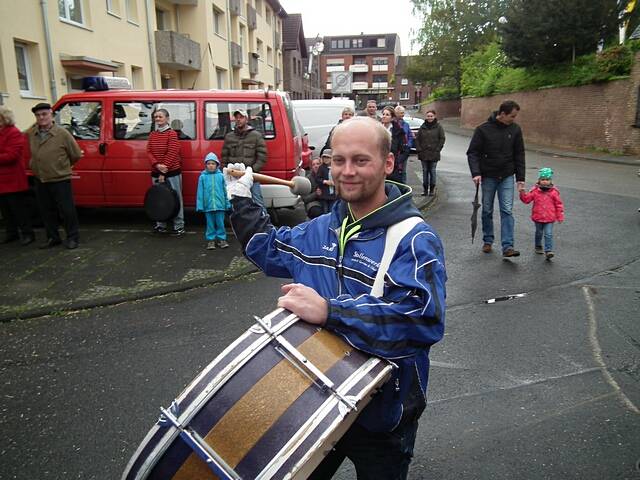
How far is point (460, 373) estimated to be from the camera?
3.94m

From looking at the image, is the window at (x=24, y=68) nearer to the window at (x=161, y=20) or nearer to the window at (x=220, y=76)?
Result: the window at (x=161, y=20)

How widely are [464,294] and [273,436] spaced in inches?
179

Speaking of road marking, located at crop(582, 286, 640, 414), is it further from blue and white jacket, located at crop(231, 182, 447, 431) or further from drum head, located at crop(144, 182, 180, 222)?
drum head, located at crop(144, 182, 180, 222)

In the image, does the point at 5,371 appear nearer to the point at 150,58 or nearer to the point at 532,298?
the point at 532,298

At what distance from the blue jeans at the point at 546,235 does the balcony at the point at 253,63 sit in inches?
1113

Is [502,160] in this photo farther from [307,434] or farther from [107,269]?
[307,434]

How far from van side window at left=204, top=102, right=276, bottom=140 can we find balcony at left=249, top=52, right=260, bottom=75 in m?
25.5

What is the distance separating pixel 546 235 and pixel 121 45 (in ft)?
47.5

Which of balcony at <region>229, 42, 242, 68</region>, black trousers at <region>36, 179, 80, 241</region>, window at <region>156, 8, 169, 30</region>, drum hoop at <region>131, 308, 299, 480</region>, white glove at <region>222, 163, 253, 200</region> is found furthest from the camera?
balcony at <region>229, 42, 242, 68</region>

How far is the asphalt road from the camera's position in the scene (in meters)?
2.98

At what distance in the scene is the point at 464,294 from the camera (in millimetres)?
5707

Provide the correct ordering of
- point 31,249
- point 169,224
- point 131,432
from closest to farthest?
point 131,432 → point 31,249 → point 169,224

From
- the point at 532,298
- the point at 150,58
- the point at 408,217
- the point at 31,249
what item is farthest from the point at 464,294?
the point at 150,58

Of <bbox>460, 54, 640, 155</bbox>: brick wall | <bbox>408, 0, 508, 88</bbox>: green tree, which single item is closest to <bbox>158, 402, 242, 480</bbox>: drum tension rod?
<bbox>460, 54, 640, 155</bbox>: brick wall
